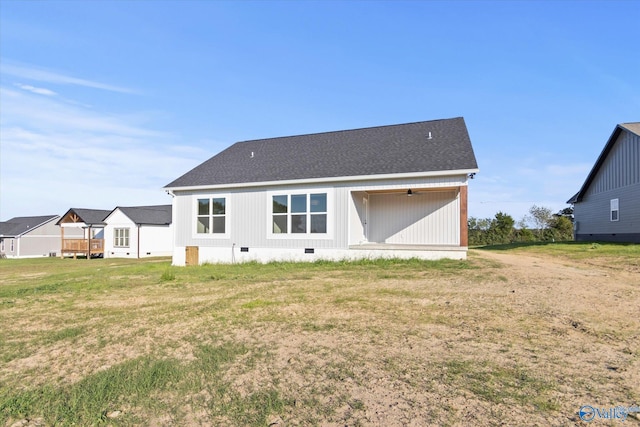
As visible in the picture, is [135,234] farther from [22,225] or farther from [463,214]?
[463,214]

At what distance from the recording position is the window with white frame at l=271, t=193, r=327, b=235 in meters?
13.7

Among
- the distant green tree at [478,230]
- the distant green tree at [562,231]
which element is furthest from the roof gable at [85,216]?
the distant green tree at [562,231]

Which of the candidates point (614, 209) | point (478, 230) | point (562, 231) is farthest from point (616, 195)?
point (562, 231)

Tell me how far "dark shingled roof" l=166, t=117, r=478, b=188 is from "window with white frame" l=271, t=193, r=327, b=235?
0.80 meters

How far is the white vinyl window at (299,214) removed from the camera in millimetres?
13703

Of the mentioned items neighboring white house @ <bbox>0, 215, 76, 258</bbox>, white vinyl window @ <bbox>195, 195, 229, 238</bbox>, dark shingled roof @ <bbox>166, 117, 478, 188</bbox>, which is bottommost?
neighboring white house @ <bbox>0, 215, 76, 258</bbox>

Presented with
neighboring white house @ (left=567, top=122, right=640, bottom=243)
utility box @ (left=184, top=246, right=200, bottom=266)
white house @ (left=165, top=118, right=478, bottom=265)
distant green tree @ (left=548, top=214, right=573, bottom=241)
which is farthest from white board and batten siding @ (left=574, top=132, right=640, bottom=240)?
utility box @ (left=184, top=246, right=200, bottom=266)

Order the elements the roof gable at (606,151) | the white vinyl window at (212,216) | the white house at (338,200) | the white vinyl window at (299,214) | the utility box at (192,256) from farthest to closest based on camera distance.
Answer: the roof gable at (606,151), the utility box at (192,256), the white vinyl window at (212,216), the white vinyl window at (299,214), the white house at (338,200)

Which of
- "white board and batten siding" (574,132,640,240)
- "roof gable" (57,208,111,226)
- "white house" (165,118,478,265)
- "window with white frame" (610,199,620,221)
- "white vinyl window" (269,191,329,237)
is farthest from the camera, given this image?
"roof gable" (57,208,111,226)

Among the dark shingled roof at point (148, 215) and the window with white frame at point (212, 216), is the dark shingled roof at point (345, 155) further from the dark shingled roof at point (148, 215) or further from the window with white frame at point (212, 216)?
the dark shingled roof at point (148, 215)

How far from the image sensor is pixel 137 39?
44.4 feet

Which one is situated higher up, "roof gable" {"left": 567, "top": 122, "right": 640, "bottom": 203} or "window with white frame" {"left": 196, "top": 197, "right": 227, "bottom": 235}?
"roof gable" {"left": 567, "top": 122, "right": 640, "bottom": 203}

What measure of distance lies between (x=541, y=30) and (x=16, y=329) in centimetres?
1642

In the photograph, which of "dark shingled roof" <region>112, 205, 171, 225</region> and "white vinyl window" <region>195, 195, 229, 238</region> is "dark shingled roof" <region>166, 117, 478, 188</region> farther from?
"dark shingled roof" <region>112, 205, 171, 225</region>
